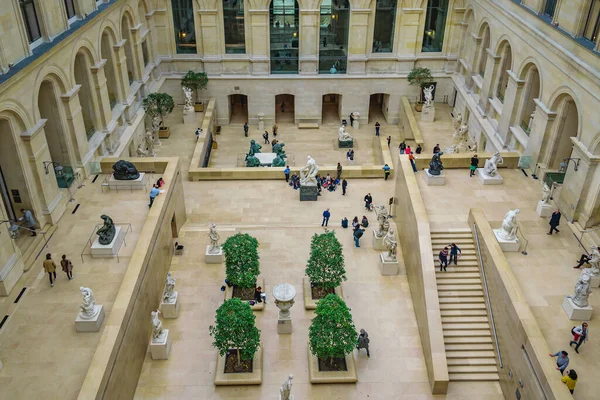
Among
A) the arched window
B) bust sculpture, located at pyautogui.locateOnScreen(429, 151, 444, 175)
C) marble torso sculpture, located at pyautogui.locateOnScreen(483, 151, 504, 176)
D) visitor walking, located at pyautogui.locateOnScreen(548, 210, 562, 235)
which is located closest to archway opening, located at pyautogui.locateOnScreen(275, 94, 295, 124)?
the arched window

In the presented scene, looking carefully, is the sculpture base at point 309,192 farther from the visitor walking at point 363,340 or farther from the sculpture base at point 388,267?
the visitor walking at point 363,340

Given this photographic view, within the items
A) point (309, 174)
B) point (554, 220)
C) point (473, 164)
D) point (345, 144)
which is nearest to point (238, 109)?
point (345, 144)

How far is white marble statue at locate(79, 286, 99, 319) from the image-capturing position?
16.8 metres

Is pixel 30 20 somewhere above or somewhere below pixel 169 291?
above

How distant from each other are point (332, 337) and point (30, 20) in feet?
53.2

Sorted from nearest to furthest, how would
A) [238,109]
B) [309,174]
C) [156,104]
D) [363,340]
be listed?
[363,340], [309,174], [156,104], [238,109]

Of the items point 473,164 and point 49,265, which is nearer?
point 49,265

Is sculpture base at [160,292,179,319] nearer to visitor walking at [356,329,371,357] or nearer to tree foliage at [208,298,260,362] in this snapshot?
tree foliage at [208,298,260,362]

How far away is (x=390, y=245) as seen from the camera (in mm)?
22859

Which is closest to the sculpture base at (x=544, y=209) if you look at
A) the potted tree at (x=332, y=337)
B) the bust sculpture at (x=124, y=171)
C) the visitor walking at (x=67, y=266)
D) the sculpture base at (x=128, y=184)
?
the potted tree at (x=332, y=337)

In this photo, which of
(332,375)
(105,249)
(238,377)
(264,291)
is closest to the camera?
(238,377)

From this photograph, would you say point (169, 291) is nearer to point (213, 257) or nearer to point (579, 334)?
point (213, 257)

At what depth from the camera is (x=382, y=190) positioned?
30141 mm

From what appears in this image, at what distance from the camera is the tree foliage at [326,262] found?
813 inches
